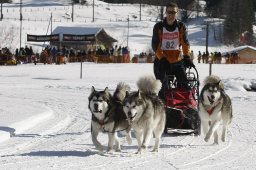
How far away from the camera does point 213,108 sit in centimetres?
745

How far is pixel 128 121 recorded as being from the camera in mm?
6566

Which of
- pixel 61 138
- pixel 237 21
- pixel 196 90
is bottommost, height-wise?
pixel 61 138

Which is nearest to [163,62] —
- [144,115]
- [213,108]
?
[213,108]

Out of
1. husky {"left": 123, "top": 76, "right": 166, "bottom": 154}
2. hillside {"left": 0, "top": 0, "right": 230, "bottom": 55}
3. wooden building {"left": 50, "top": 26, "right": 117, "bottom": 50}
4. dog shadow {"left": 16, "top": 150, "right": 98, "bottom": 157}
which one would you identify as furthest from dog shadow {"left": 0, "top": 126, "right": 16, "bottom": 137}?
hillside {"left": 0, "top": 0, "right": 230, "bottom": 55}

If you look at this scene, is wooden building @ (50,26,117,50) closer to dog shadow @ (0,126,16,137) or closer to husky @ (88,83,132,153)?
dog shadow @ (0,126,16,137)

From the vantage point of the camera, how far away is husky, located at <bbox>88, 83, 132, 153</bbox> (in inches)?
252

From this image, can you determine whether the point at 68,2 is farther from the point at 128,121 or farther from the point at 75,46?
the point at 128,121

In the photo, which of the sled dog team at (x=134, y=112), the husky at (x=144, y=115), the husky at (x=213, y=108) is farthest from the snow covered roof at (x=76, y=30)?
the husky at (x=144, y=115)

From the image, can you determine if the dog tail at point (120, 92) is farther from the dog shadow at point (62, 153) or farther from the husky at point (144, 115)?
the dog shadow at point (62, 153)

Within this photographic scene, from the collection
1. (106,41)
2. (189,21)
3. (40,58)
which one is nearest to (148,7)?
(189,21)

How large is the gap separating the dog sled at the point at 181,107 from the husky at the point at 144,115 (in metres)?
1.03

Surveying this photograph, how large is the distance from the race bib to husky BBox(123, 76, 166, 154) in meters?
1.28

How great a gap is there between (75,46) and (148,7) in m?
56.1

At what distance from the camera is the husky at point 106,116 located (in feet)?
21.0
